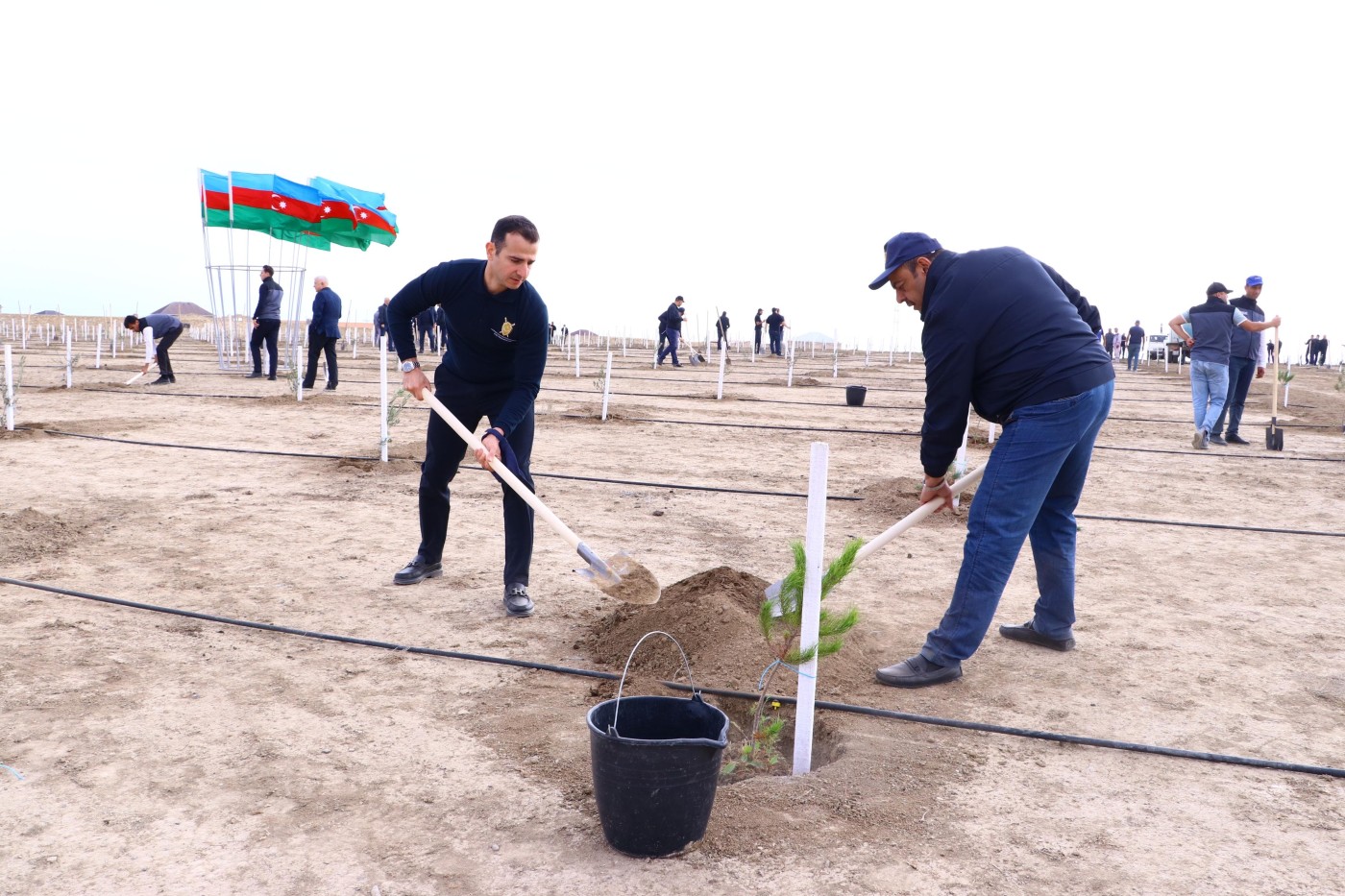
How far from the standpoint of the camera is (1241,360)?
33.2ft

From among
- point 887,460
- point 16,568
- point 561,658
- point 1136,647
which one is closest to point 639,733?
point 561,658

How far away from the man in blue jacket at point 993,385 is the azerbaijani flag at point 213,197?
60.9 ft

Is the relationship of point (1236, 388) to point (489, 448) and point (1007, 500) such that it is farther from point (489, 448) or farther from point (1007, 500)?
point (489, 448)

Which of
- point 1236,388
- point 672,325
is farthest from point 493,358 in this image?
point 672,325

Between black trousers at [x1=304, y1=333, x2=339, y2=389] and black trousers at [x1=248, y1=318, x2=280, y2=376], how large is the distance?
3.60 ft

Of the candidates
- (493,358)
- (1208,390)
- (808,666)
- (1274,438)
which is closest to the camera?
(808,666)

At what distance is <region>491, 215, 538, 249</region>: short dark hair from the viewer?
3.83 m

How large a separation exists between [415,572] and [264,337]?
1371 cm

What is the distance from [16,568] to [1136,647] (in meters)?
5.38

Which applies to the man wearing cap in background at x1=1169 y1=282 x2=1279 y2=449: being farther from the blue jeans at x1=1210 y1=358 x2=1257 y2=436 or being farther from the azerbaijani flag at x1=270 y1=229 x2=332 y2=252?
the azerbaijani flag at x1=270 y1=229 x2=332 y2=252

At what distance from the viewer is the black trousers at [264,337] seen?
15752mm

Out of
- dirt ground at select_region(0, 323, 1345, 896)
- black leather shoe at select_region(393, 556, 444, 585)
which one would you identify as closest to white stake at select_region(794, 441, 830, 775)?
dirt ground at select_region(0, 323, 1345, 896)

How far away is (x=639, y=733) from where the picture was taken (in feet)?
8.46

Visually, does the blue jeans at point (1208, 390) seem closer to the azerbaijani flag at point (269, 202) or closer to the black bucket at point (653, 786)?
the black bucket at point (653, 786)
